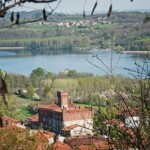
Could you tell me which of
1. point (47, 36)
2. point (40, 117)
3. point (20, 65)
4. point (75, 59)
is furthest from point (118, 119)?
point (47, 36)

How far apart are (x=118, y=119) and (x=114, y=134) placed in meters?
0.27

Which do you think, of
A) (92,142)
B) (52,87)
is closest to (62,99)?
(52,87)

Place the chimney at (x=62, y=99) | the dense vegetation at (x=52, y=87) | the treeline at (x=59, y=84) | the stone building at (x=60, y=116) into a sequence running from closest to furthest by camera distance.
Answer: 1. the stone building at (x=60, y=116)
2. the chimney at (x=62, y=99)
3. the dense vegetation at (x=52, y=87)
4. the treeline at (x=59, y=84)

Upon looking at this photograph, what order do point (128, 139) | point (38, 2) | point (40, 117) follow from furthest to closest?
1. point (40, 117)
2. point (128, 139)
3. point (38, 2)

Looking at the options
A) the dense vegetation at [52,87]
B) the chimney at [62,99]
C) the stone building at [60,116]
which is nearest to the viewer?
the stone building at [60,116]

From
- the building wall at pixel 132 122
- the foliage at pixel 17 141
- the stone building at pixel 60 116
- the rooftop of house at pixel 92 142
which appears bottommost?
the stone building at pixel 60 116

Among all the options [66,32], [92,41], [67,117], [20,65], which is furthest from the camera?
[66,32]

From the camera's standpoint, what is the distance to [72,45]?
6756 cm

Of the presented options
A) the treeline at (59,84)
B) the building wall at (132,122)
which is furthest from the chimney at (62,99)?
the building wall at (132,122)

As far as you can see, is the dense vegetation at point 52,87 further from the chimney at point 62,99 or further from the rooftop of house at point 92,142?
the rooftop of house at point 92,142

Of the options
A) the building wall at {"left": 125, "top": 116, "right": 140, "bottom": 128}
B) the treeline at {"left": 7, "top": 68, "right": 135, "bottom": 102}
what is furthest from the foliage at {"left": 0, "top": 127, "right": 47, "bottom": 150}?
the treeline at {"left": 7, "top": 68, "right": 135, "bottom": 102}

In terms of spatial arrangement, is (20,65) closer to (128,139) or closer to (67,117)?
(67,117)

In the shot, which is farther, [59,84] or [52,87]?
[59,84]

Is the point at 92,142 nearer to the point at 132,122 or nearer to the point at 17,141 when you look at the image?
the point at 132,122
